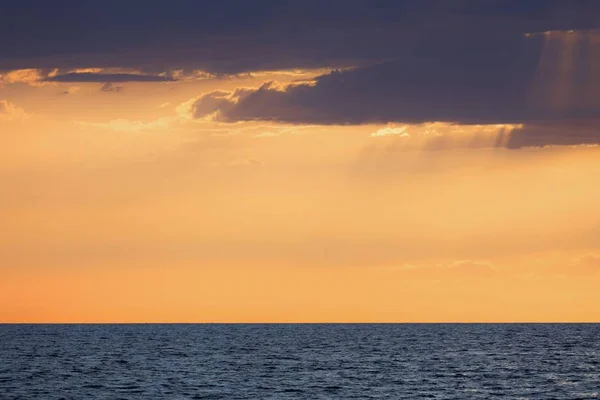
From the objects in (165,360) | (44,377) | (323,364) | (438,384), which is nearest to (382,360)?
(323,364)

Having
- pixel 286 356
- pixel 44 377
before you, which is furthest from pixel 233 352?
pixel 44 377

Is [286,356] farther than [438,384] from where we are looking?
Yes

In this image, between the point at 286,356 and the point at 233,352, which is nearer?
the point at 286,356

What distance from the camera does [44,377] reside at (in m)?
128

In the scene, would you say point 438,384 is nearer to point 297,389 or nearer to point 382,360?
point 297,389

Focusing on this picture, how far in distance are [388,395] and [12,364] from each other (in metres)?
63.6

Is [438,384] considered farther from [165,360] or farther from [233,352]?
[233,352]

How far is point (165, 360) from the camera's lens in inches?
6403

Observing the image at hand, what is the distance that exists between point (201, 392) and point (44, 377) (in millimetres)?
25491

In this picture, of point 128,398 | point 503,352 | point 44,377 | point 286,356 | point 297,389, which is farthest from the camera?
point 503,352

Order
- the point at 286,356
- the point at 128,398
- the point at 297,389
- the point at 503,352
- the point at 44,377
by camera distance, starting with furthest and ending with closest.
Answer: the point at 503,352 < the point at 286,356 < the point at 44,377 < the point at 297,389 < the point at 128,398

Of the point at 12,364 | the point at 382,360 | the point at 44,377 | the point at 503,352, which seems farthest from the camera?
the point at 503,352

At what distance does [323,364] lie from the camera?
153 metres

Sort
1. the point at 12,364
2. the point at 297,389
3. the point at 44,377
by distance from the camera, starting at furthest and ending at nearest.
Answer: the point at 12,364 → the point at 44,377 → the point at 297,389
